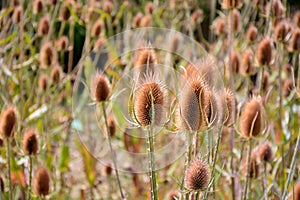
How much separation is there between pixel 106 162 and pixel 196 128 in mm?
1027

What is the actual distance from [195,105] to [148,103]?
3.5 inches

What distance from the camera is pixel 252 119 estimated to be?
4.14 ft

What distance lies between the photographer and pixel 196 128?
35.8 inches

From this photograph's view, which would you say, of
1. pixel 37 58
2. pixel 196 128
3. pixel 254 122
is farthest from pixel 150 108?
pixel 37 58

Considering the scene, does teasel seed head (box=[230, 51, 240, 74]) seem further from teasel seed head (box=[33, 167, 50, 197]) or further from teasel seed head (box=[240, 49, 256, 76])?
teasel seed head (box=[33, 167, 50, 197])

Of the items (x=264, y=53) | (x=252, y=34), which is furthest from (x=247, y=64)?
(x=252, y=34)

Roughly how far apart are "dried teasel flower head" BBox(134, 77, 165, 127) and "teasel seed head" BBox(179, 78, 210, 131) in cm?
5

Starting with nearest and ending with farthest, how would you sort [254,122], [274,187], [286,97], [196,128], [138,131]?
[196,128] < [254,122] < [274,187] < [286,97] < [138,131]

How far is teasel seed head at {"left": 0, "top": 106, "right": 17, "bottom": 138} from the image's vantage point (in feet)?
4.27

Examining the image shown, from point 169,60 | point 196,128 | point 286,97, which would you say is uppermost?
point 169,60

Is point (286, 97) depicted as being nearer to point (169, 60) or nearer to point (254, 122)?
point (169, 60)

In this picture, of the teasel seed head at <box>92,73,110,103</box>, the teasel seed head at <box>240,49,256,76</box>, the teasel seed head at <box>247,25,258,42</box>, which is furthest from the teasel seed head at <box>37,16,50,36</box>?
the teasel seed head at <box>92,73,110,103</box>

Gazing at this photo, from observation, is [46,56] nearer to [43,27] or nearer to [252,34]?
[43,27]

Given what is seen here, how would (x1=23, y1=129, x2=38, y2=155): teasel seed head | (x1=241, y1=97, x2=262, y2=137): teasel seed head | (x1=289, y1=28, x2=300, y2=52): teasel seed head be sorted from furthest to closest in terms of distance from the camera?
1. (x1=289, y1=28, x2=300, y2=52): teasel seed head
2. (x1=23, y1=129, x2=38, y2=155): teasel seed head
3. (x1=241, y1=97, x2=262, y2=137): teasel seed head
